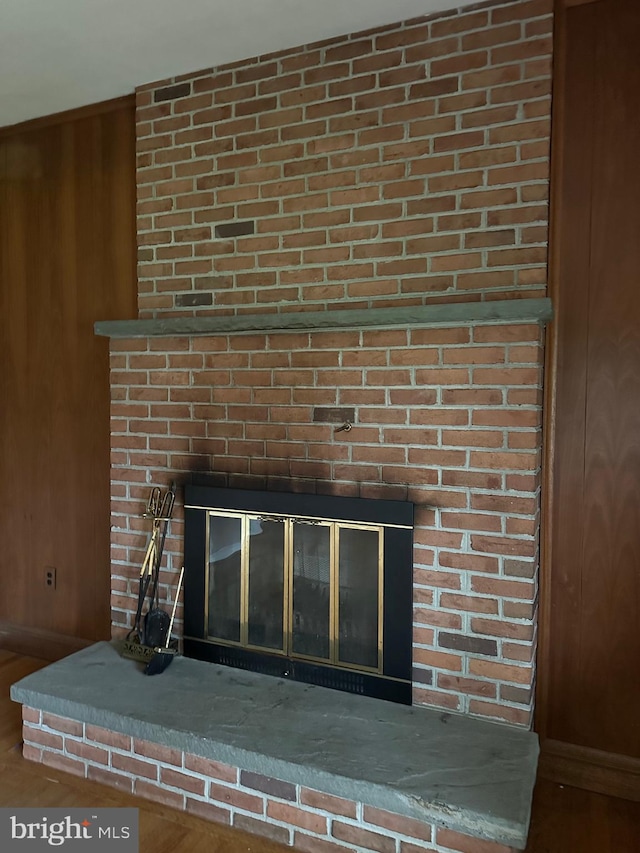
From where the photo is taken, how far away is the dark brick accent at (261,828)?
5.87 ft

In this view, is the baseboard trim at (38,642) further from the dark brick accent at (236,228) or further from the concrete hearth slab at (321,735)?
the dark brick accent at (236,228)

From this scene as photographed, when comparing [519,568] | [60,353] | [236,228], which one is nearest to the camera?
[519,568]

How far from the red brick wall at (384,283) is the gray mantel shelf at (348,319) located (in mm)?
58

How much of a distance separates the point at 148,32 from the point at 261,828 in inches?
104

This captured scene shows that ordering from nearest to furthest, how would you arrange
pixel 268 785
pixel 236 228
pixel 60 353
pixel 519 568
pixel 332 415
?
1. pixel 268 785
2. pixel 519 568
3. pixel 332 415
4. pixel 236 228
5. pixel 60 353

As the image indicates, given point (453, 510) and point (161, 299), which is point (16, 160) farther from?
point (453, 510)

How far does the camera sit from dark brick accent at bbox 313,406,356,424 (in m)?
2.15

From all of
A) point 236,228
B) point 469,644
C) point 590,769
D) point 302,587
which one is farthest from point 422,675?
point 236,228

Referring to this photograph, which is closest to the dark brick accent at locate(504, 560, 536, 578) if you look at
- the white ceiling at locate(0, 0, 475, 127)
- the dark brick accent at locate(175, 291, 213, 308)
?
the dark brick accent at locate(175, 291, 213, 308)

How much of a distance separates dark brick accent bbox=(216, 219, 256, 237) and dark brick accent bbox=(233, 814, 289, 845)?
6.56ft

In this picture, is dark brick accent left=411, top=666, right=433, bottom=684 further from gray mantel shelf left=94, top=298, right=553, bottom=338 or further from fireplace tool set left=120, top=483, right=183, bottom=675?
gray mantel shelf left=94, top=298, right=553, bottom=338

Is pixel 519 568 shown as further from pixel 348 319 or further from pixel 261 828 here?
pixel 261 828

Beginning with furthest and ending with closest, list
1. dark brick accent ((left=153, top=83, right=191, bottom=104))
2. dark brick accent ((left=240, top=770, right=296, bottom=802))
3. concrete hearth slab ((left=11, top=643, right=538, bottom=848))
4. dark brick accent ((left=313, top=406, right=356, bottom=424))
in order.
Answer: dark brick accent ((left=153, top=83, right=191, bottom=104))
dark brick accent ((left=313, top=406, right=356, bottom=424))
dark brick accent ((left=240, top=770, right=296, bottom=802))
concrete hearth slab ((left=11, top=643, right=538, bottom=848))

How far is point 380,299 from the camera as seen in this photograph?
2113mm
